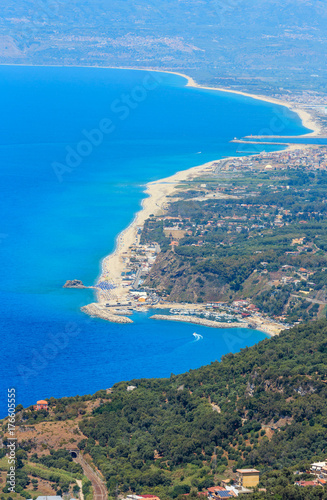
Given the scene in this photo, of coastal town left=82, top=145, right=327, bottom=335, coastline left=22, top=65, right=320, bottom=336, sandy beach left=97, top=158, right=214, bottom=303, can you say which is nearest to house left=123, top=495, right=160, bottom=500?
coastline left=22, top=65, right=320, bottom=336

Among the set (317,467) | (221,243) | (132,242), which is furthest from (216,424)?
(132,242)

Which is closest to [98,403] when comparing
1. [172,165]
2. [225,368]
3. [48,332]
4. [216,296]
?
[225,368]

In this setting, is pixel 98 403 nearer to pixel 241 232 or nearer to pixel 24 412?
pixel 24 412

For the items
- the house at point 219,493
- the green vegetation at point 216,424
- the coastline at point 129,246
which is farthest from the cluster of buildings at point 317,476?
the coastline at point 129,246

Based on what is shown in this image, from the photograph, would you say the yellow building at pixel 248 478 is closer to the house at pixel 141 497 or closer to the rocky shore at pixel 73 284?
the house at pixel 141 497

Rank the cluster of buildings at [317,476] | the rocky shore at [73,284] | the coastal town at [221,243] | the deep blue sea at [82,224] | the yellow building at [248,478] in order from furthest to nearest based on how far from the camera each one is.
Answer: the rocky shore at [73,284] → the coastal town at [221,243] → the deep blue sea at [82,224] → the yellow building at [248,478] → the cluster of buildings at [317,476]

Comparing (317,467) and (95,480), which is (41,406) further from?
(317,467)
